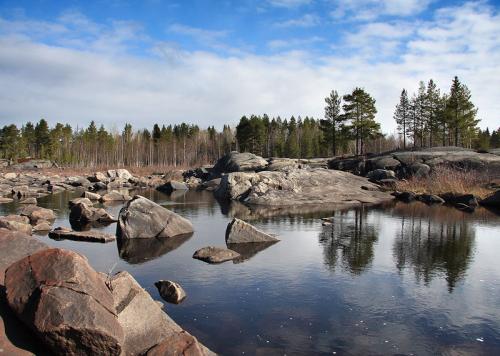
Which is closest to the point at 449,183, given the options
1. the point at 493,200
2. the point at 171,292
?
the point at 493,200

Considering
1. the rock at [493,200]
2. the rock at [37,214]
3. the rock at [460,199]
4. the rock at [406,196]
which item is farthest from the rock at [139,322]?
the rock at [406,196]

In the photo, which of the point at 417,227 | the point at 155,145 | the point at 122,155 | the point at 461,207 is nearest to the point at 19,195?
the point at 417,227

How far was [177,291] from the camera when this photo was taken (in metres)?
12.8

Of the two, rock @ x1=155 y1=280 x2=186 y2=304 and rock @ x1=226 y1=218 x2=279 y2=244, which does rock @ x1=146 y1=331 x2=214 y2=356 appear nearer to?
rock @ x1=155 y1=280 x2=186 y2=304

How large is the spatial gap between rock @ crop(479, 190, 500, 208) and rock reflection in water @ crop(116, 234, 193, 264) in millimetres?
26419

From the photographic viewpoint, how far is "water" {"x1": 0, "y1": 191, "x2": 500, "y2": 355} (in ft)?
33.3

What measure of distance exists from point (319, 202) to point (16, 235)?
100ft

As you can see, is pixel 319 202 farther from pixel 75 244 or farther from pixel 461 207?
pixel 75 244

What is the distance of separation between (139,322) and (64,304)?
1784 millimetres

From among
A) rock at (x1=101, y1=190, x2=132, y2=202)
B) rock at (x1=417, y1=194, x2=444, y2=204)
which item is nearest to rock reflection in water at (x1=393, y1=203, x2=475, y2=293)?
rock at (x1=417, y1=194, x2=444, y2=204)

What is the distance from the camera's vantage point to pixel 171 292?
12.9 metres

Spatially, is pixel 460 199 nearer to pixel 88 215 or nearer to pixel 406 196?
pixel 406 196

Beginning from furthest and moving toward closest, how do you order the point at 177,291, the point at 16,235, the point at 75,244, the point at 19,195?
the point at 19,195 < the point at 75,244 < the point at 177,291 < the point at 16,235

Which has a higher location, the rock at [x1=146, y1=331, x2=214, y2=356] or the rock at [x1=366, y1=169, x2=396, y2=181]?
the rock at [x1=366, y1=169, x2=396, y2=181]
